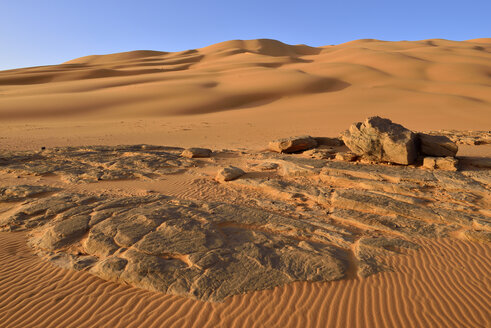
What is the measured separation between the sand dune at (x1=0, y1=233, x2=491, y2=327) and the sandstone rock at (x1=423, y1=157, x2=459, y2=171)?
560cm

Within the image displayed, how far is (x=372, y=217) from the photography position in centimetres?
717

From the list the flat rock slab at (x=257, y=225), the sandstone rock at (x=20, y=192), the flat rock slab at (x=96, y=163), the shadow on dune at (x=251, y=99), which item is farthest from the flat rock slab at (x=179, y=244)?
the shadow on dune at (x=251, y=99)

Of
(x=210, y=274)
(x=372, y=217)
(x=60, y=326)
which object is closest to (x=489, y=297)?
(x=372, y=217)

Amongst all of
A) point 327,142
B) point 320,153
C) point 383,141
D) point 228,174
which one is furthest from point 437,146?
point 228,174

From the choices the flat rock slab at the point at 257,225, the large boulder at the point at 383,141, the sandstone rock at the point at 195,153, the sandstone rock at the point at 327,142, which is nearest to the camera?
the flat rock slab at the point at 257,225

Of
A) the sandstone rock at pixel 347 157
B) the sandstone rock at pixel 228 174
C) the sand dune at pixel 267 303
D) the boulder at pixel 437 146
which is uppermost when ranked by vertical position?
the boulder at pixel 437 146

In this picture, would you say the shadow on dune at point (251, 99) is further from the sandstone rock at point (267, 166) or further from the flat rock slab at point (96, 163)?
the sandstone rock at point (267, 166)

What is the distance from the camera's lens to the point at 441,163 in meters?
10.1

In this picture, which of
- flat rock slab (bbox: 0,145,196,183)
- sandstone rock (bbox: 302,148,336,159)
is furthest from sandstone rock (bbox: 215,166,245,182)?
sandstone rock (bbox: 302,148,336,159)

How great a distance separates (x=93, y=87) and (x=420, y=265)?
42.6 metres

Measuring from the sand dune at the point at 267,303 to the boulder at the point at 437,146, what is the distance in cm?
663

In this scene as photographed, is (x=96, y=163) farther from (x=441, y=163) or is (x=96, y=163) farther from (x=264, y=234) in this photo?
(x=441, y=163)

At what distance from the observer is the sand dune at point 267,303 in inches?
164

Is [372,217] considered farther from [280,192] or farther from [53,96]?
[53,96]
